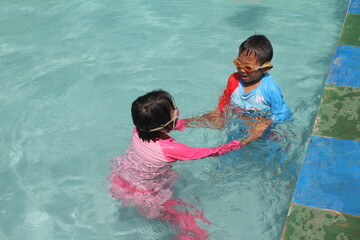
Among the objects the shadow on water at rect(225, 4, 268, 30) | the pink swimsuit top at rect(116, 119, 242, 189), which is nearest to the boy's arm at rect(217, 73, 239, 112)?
the pink swimsuit top at rect(116, 119, 242, 189)

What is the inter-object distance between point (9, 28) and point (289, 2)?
5.44 metres

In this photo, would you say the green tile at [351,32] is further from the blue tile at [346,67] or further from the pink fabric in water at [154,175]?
the pink fabric in water at [154,175]

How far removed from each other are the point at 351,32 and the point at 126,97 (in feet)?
11.2

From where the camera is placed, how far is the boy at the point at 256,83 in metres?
3.45

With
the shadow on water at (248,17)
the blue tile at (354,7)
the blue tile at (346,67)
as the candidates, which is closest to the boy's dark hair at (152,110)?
the blue tile at (346,67)

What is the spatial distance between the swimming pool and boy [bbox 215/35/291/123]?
55 centimetres

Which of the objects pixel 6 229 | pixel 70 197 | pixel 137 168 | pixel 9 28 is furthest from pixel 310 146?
pixel 9 28

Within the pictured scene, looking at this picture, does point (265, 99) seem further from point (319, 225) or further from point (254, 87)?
point (319, 225)

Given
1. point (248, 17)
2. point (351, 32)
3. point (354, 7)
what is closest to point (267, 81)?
point (351, 32)

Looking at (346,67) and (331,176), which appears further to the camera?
(346,67)

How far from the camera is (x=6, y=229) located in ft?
12.0

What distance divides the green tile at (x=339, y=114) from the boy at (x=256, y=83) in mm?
624

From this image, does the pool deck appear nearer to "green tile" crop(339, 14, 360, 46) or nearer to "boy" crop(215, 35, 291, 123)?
"boy" crop(215, 35, 291, 123)

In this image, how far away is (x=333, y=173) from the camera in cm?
342
